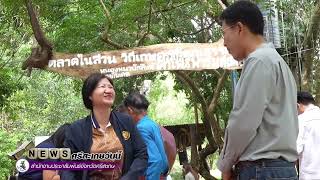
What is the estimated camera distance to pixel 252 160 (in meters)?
2.27

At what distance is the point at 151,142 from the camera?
3.70 metres

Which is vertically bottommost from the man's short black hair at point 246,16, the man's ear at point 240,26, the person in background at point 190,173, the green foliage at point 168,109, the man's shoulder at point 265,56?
the person in background at point 190,173

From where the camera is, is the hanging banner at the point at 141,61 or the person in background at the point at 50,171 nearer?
the person in background at the point at 50,171

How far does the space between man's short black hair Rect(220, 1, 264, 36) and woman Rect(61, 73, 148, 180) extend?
3.22ft

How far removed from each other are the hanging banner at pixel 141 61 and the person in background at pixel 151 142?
56.3 inches

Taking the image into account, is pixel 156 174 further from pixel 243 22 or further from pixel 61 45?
pixel 61 45

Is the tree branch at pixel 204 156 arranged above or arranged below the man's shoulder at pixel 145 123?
below

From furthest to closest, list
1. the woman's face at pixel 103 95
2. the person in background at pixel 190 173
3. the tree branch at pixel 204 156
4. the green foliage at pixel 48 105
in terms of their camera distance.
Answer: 1. the green foliage at pixel 48 105
2. the tree branch at pixel 204 156
3. the person in background at pixel 190 173
4. the woman's face at pixel 103 95

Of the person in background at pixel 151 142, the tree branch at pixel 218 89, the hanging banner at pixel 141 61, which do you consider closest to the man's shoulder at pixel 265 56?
the person in background at pixel 151 142

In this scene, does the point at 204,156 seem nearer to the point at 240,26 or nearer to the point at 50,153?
the point at 50,153

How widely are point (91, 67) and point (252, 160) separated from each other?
3.39m

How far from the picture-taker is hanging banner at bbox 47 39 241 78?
536cm

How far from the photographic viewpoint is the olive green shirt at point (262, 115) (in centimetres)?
221

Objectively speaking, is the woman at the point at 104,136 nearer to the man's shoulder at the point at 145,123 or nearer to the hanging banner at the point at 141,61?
the man's shoulder at the point at 145,123
